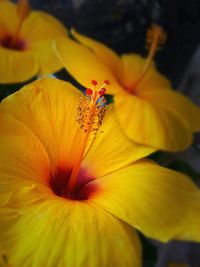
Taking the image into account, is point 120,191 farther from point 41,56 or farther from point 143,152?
point 41,56

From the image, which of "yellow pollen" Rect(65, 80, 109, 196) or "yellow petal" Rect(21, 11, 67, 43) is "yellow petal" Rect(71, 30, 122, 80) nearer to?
"yellow petal" Rect(21, 11, 67, 43)

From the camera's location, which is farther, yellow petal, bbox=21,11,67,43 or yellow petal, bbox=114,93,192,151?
yellow petal, bbox=21,11,67,43

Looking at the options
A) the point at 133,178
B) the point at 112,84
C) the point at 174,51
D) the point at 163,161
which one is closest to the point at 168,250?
the point at 163,161

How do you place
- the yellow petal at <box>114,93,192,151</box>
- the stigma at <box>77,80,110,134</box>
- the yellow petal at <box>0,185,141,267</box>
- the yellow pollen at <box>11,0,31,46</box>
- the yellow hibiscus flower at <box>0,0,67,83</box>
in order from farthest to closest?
the yellow pollen at <box>11,0,31,46</box>, the yellow hibiscus flower at <box>0,0,67,83</box>, the yellow petal at <box>114,93,192,151</box>, the stigma at <box>77,80,110,134</box>, the yellow petal at <box>0,185,141,267</box>

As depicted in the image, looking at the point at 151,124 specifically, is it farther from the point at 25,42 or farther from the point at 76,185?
the point at 25,42

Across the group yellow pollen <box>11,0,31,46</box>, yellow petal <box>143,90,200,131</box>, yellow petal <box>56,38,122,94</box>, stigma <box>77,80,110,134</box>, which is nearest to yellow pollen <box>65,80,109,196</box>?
stigma <box>77,80,110,134</box>

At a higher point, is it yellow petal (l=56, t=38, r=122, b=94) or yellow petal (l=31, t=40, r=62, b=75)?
yellow petal (l=56, t=38, r=122, b=94)

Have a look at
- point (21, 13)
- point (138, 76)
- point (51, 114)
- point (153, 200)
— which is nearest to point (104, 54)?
point (138, 76)
